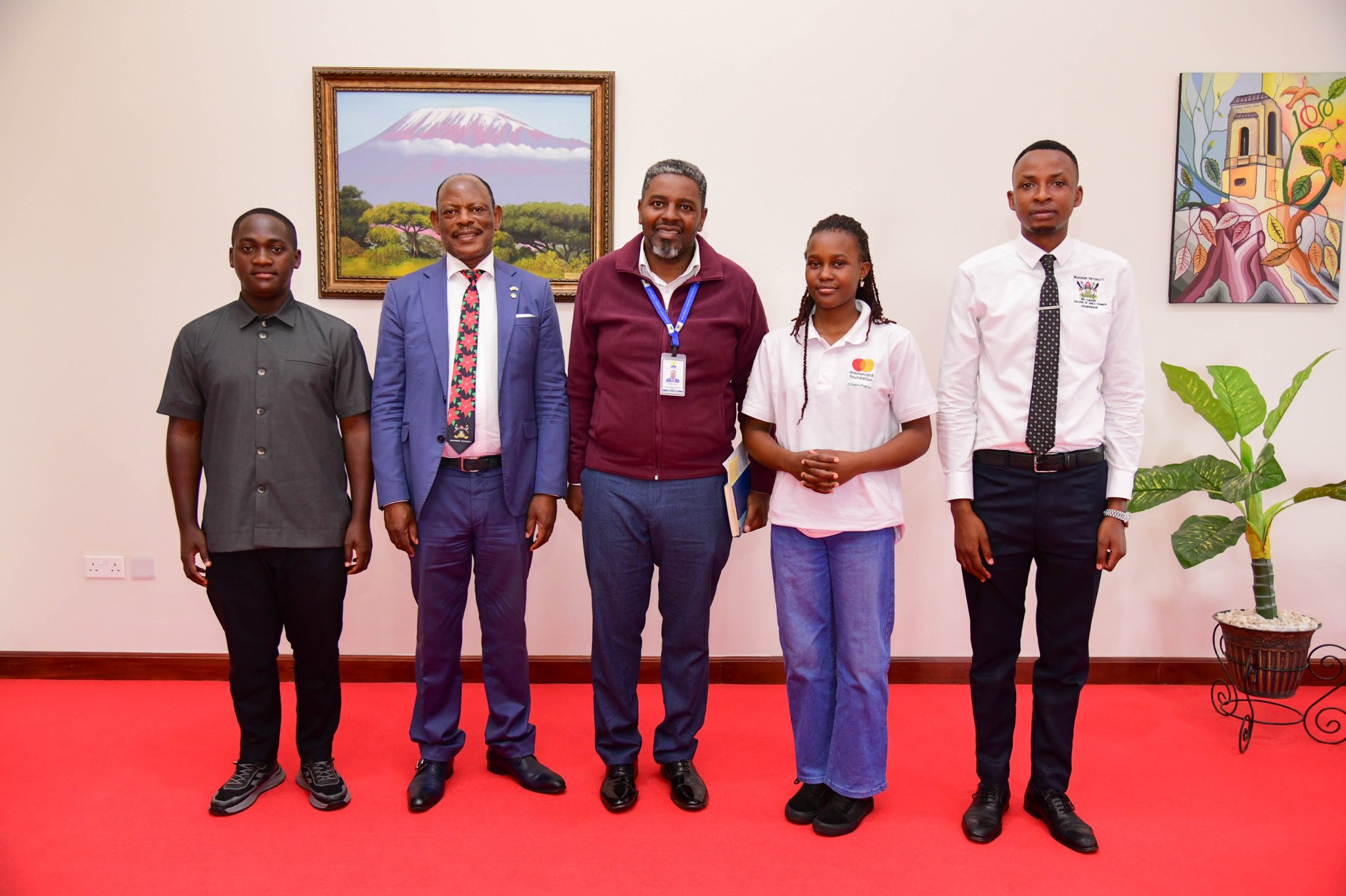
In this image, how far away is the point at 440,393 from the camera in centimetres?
252

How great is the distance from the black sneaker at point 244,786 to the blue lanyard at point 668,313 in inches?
73.0

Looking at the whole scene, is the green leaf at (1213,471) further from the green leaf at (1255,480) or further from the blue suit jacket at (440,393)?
the blue suit jacket at (440,393)

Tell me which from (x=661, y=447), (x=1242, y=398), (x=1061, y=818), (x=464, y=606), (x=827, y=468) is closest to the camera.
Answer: (x=827, y=468)

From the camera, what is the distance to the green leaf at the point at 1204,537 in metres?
3.04

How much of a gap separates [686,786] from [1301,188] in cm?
348

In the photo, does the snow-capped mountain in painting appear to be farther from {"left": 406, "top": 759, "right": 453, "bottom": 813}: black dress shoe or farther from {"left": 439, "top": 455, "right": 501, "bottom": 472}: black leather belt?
{"left": 406, "top": 759, "right": 453, "bottom": 813}: black dress shoe

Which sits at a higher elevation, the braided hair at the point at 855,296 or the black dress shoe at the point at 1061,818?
the braided hair at the point at 855,296

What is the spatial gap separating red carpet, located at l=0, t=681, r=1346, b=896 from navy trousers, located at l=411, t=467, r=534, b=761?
192mm

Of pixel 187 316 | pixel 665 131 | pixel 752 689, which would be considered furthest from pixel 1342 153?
pixel 187 316

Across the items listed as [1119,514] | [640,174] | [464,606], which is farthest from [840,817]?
[640,174]

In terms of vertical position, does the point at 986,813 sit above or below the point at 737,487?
below

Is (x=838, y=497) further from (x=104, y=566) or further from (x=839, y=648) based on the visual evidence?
(x=104, y=566)

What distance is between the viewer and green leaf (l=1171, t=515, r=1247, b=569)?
120 inches

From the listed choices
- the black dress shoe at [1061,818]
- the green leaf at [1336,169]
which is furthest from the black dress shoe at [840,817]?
the green leaf at [1336,169]
